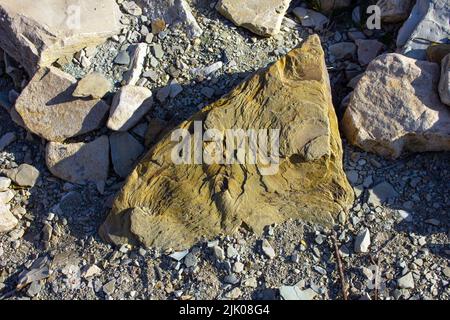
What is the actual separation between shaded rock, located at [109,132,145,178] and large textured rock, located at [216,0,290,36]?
1037mm

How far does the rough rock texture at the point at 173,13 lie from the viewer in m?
4.77

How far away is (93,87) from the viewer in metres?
4.56

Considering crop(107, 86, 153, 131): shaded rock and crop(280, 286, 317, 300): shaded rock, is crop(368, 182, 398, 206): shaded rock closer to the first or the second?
crop(280, 286, 317, 300): shaded rock

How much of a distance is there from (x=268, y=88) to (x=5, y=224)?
1762 mm

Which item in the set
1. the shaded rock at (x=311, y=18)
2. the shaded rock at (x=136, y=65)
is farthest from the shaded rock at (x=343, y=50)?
the shaded rock at (x=136, y=65)

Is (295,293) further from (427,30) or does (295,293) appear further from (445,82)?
(427,30)

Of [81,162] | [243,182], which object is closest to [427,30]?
A: [243,182]

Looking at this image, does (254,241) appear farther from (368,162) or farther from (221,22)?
(221,22)

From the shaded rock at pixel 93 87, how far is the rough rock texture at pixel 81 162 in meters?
0.30

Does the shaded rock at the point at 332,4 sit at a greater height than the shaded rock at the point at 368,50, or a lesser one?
greater

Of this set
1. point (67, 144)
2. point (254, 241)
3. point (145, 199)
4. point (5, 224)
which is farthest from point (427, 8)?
point (5, 224)

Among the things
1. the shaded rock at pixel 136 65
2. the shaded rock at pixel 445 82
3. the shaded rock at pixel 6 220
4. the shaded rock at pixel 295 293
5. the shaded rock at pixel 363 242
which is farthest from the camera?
the shaded rock at pixel 136 65

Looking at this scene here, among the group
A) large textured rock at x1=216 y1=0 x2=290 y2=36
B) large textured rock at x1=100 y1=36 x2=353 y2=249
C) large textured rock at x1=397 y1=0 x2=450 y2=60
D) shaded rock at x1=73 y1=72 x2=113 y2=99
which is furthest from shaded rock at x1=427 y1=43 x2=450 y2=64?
shaded rock at x1=73 y1=72 x2=113 y2=99

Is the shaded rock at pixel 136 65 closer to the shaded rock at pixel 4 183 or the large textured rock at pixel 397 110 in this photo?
the shaded rock at pixel 4 183
